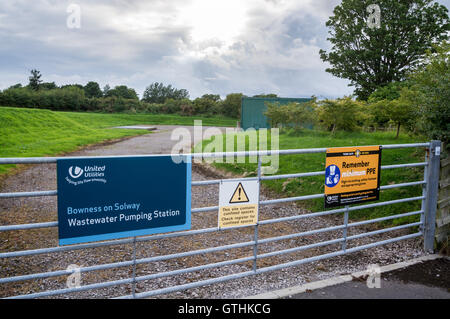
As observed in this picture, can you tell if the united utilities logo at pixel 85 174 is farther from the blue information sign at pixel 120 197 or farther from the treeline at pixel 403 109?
the treeline at pixel 403 109

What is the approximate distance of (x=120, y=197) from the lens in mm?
3953

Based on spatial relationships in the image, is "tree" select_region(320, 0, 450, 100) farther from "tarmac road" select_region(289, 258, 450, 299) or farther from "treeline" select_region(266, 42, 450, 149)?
"tarmac road" select_region(289, 258, 450, 299)

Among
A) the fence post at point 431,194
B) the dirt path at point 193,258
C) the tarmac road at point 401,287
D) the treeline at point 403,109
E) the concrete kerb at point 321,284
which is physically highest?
the treeline at point 403,109

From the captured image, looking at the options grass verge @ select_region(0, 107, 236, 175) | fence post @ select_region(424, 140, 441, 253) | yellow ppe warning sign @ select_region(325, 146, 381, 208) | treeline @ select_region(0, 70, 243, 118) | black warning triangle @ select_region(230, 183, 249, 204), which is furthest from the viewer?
treeline @ select_region(0, 70, 243, 118)

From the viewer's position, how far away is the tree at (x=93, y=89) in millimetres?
85500

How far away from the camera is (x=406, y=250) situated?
6559mm

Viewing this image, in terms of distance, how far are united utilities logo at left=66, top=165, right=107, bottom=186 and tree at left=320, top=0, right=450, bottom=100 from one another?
3929cm

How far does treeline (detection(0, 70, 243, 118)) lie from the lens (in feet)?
166

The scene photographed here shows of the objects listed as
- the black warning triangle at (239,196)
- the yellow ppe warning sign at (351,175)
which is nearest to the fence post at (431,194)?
the yellow ppe warning sign at (351,175)

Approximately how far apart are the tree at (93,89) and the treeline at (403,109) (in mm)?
65284

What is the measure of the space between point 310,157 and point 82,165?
11.3 m

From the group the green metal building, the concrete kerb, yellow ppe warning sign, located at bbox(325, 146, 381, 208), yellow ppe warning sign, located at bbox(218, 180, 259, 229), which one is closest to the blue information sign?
yellow ppe warning sign, located at bbox(218, 180, 259, 229)

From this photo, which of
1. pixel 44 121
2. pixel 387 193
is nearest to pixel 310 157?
pixel 387 193

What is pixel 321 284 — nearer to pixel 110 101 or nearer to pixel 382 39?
pixel 382 39
